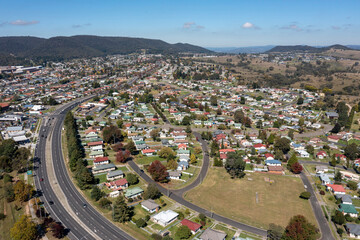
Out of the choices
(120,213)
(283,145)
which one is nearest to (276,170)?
(283,145)

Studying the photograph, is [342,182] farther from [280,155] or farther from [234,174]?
[234,174]

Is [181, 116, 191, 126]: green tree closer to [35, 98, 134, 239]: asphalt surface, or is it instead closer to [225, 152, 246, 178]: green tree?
[225, 152, 246, 178]: green tree

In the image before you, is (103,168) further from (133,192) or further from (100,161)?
(133,192)

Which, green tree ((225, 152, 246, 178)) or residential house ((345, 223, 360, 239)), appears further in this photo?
green tree ((225, 152, 246, 178))

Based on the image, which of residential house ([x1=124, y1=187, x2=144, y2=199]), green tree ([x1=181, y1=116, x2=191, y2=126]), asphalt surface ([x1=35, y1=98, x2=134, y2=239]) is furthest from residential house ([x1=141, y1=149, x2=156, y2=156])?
green tree ([x1=181, y1=116, x2=191, y2=126])

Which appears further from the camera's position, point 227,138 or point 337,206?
point 227,138

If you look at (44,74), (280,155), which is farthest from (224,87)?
(44,74)

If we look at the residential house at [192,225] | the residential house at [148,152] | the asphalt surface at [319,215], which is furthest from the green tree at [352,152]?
the residential house at [148,152]

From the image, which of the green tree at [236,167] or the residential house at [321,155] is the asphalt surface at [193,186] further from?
the residential house at [321,155]
